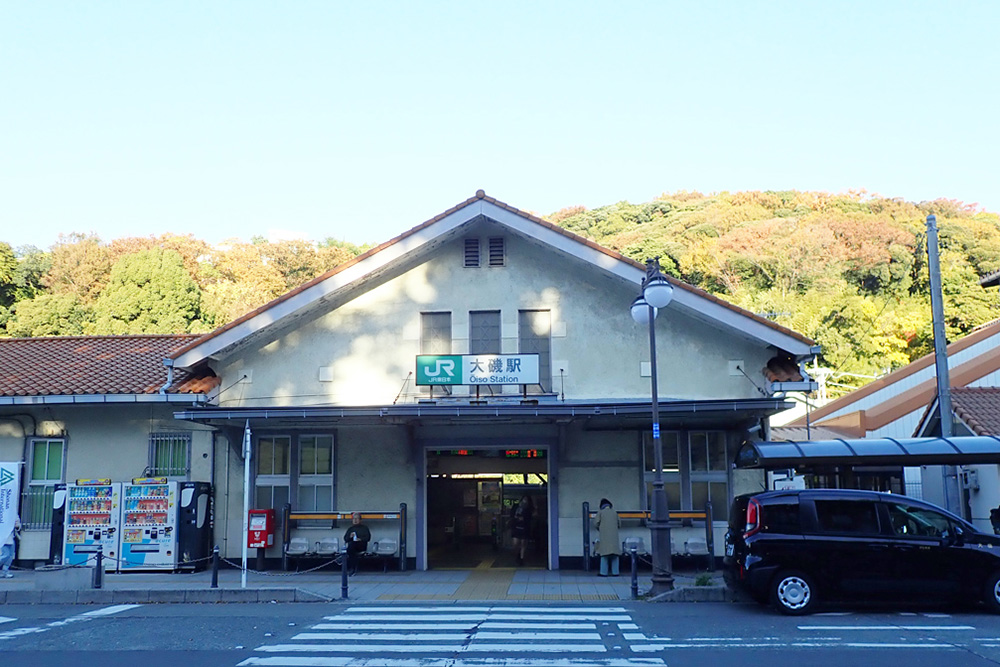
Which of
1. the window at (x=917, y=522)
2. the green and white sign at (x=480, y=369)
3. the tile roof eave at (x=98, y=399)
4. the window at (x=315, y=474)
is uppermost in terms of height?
the green and white sign at (x=480, y=369)

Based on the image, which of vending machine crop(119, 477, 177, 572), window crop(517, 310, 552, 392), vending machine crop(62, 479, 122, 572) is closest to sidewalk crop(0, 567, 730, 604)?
vending machine crop(119, 477, 177, 572)

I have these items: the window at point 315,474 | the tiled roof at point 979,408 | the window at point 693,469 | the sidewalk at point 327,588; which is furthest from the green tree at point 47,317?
the tiled roof at point 979,408

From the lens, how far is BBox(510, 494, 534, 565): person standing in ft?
68.3

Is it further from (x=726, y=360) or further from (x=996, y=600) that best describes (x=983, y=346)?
(x=996, y=600)

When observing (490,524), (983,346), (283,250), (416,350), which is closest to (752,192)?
(283,250)

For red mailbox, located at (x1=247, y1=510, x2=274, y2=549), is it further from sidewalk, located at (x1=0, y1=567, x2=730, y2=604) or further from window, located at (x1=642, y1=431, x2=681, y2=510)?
window, located at (x1=642, y1=431, x2=681, y2=510)

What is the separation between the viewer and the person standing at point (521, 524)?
20.8 meters

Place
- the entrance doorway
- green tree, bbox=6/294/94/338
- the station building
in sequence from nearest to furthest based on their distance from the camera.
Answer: the station building < the entrance doorway < green tree, bbox=6/294/94/338

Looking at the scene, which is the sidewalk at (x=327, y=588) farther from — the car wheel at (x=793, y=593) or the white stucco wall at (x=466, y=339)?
the white stucco wall at (x=466, y=339)

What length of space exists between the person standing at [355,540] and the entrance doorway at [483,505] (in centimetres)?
190

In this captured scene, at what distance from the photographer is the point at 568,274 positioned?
18.9 m

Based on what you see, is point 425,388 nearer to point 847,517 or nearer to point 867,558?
point 847,517

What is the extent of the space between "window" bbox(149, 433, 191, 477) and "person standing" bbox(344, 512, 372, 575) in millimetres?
4215

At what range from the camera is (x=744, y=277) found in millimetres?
55625
